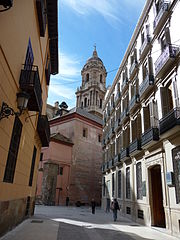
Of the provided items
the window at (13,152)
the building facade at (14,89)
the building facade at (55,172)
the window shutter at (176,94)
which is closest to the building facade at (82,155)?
the building facade at (55,172)

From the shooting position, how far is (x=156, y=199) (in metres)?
11.4

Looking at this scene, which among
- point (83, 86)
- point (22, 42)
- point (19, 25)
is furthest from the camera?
point (83, 86)

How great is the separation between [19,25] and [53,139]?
20959 millimetres

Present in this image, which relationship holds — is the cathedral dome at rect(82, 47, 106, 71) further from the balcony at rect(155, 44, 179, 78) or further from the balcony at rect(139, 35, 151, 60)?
the balcony at rect(155, 44, 179, 78)

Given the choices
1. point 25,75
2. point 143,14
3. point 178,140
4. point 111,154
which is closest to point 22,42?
point 25,75

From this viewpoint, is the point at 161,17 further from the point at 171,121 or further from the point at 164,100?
the point at 171,121

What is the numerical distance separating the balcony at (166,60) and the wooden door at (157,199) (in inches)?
209

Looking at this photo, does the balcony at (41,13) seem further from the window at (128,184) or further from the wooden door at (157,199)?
the window at (128,184)

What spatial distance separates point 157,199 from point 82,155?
1883 cm

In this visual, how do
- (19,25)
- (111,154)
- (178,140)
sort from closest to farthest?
(19,25) → (178,140) → (111,154)

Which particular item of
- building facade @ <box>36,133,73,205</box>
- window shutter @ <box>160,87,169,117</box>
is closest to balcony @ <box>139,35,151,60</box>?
window shutter @ <box>160,87,169,117</box>

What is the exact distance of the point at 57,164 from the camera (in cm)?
2581

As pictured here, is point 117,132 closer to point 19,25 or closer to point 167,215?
point 167,215

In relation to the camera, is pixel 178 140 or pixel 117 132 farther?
pixel 117 132
